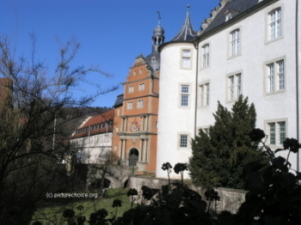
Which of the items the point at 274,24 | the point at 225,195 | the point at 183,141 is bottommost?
the point at 225,195

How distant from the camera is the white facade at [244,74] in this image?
1402 cm

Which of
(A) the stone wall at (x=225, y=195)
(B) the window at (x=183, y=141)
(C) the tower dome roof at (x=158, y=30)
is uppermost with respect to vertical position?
(C) the tower dome roof at (x=158, y=30)

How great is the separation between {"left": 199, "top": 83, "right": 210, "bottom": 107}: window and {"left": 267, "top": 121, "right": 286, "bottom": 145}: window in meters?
5.00

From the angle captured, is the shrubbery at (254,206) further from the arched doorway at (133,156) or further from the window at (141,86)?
the arched doorway at (133,156)

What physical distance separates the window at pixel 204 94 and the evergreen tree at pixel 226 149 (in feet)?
10.2

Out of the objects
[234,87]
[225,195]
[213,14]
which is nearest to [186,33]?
[213,14]

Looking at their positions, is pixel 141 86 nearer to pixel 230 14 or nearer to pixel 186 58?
pixel 186 58

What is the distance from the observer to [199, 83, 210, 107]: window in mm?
19386

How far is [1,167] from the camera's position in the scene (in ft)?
11.8

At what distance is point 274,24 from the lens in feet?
49.8

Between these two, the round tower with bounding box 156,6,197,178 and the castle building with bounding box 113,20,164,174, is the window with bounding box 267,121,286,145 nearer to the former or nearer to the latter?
the round tower with bounding box 156,6,197,178

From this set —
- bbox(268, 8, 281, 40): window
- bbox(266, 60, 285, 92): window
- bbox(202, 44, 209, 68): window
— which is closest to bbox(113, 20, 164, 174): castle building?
bbox(202, 44, 209, 68): window

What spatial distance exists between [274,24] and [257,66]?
2038 millimetres
